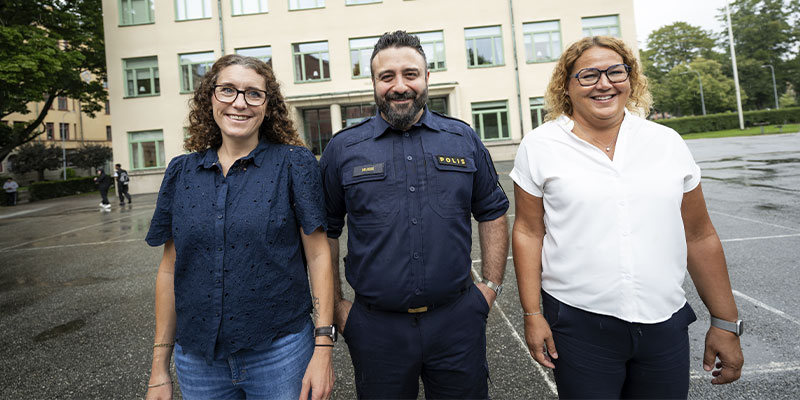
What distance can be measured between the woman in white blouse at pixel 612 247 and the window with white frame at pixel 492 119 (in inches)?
938

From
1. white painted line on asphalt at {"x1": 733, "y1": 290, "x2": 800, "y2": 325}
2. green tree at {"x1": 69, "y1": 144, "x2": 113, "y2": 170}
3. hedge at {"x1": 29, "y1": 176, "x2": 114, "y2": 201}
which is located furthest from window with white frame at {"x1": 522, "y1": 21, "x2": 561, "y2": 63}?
green tree at {"x1": 69, "y1": 144, "x2": 113, "y2": 170}

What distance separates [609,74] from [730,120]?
5265 cm

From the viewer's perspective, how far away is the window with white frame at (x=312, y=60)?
82.0ft

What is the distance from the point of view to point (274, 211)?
1.75 meters

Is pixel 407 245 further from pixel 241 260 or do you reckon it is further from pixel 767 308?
pixel 767 308

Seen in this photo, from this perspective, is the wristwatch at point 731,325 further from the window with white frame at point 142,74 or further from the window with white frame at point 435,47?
the window with white frame at point 142,74

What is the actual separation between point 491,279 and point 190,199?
1.54 metres

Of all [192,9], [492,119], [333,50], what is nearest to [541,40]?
[492,119]

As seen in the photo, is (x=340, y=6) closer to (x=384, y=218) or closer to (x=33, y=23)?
(x=33, y=23)

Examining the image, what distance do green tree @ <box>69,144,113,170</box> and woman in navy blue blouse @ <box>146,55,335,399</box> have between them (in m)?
51.5

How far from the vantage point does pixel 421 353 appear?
1906 millimetres

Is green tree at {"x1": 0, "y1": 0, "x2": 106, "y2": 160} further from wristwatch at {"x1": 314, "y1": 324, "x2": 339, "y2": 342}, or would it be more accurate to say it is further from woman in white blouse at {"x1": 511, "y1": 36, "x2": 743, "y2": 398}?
woman in white blouse at {"x1": 511, "y1": 36, "x2": 743, "y2": 398}

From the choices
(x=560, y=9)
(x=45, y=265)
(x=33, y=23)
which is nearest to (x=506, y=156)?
(x=560, y=9)

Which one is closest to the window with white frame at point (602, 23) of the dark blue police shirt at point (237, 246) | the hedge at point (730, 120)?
the hedge at point (730, 120)
